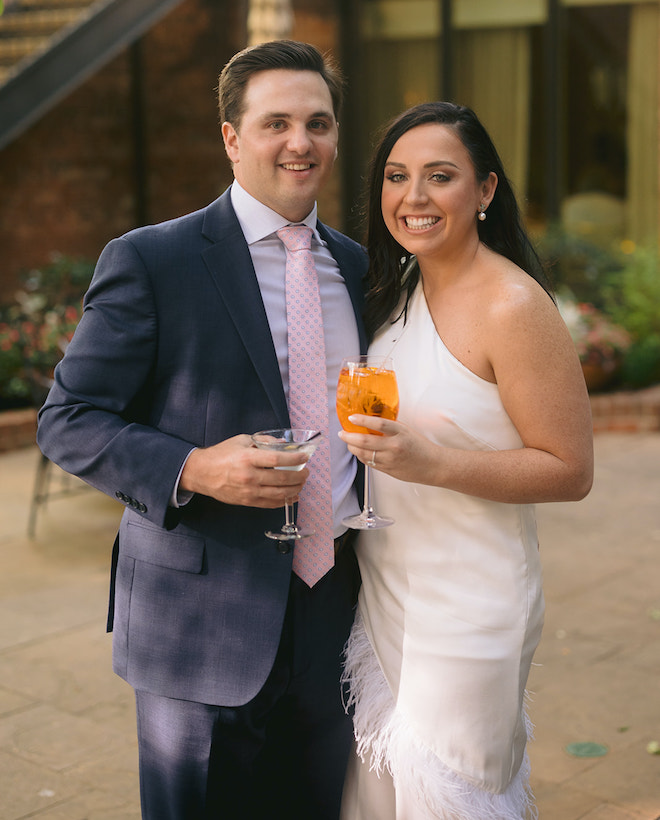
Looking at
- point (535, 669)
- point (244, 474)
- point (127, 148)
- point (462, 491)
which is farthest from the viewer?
point (127, 148)

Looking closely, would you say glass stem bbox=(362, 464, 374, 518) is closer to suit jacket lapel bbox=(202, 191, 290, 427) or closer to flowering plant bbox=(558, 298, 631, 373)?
suit jacket lapel bbox=(202, 191, 290, 427)

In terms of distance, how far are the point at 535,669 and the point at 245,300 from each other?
2.57 metres

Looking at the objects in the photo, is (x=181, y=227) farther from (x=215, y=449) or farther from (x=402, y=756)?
(x=402, y=756)

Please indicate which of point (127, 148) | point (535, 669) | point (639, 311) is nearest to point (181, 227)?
point (535, 669)

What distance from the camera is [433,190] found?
244 cm

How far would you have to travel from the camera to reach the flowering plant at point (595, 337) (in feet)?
28.4

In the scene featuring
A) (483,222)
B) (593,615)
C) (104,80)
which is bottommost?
(593,615)

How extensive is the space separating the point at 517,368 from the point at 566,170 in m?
9.17

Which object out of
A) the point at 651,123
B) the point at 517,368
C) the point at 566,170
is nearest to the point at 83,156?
the point at 566,170

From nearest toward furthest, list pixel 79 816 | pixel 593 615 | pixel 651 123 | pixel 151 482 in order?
pixel 151 482, pixel 79 816, pixel 593 615, pixel 651 123

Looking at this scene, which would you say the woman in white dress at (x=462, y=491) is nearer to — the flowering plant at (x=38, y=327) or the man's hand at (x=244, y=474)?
the man's hand at (x=244, y=474)

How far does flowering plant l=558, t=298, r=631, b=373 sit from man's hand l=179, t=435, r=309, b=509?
6664mm

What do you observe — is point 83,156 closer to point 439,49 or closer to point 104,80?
point 104,80

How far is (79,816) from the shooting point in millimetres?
3338
